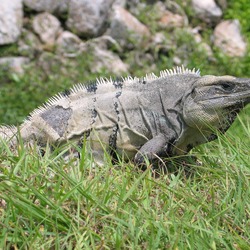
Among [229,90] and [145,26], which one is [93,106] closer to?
[229,90]

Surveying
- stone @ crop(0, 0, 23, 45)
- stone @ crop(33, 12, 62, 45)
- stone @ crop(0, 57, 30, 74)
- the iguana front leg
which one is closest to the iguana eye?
the iguana front leg

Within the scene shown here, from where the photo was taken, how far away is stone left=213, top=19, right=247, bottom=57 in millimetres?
12359

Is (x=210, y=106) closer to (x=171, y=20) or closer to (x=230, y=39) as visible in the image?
(x=171, y=20)

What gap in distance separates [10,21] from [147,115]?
225 inches

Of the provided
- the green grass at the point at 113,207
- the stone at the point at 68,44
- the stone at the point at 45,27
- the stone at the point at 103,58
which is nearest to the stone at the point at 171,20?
the stone at the point at 103,58

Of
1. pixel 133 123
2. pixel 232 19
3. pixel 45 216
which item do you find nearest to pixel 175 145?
pixel 133 123

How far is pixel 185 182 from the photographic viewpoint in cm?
443

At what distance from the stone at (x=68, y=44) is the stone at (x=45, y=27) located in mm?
113

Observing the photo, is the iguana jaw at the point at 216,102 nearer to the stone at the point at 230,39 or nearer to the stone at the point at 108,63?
the stone at the point at 108,63

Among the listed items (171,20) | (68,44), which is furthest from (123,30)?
(171,20)

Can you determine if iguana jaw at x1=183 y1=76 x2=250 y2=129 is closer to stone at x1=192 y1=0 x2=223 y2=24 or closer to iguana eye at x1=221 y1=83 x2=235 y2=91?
iguana eye at x1=221 y1=83 x2=235 y2=91

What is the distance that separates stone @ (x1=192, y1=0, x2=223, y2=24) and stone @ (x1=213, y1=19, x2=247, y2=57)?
6.6 inches

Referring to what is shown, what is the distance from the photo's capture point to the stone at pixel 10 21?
1028 cm

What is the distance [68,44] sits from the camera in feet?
35.6
